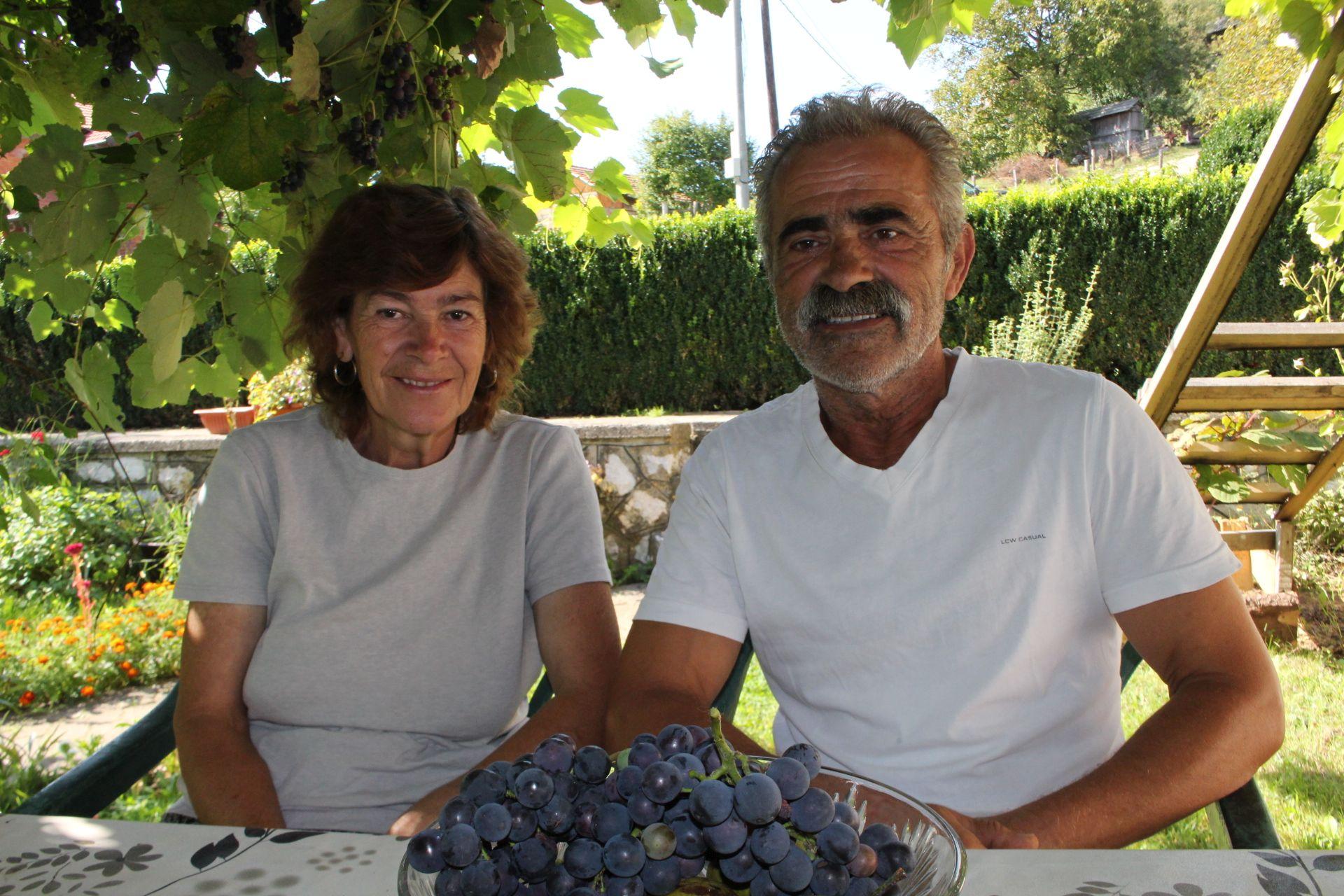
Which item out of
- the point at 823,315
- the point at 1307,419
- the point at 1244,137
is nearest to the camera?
the point at 823,315

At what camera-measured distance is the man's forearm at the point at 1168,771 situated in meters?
1.13

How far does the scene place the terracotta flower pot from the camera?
5.91 meters

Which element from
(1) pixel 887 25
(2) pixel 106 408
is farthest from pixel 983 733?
(2) pixel 106 408

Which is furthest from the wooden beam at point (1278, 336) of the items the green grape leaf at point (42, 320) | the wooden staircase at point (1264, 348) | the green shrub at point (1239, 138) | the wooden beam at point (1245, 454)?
the green shrub at point (1239, 138)

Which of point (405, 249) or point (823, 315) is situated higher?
point (405, 249)

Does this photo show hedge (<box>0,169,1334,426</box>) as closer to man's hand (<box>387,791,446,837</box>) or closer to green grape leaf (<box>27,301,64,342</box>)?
green grape leaf (<box>27,301,64,342</box>)

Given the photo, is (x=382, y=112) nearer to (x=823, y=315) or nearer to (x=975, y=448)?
(x=823, y=315)

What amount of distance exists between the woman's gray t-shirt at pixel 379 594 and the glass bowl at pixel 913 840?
903 mm

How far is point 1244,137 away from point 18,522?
1182cm

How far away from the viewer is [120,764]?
1.52 metres

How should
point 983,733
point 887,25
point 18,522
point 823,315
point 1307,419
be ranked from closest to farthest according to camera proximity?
1. point 983,733
2. point 823,315
3. point 887,25
4. point 1307,419
5. point 18,522

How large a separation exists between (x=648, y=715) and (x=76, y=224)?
1.30 meters

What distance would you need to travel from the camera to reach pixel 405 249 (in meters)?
1.65

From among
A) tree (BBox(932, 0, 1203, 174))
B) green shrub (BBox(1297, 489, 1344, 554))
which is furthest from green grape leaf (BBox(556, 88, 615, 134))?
tree (BBox(932, 0, 1203, 174))
